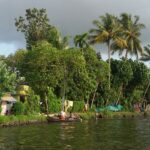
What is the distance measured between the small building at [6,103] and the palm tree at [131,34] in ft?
98.5

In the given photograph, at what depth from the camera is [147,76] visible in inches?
3538

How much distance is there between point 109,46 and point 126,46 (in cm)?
427

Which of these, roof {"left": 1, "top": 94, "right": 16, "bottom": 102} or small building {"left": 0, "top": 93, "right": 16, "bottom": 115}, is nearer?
small building {"left": 0, "top": 93, "right": 16, "bottom": 115}

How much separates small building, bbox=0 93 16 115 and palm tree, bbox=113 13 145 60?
30022 mm

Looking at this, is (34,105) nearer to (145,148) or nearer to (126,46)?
(126,46)

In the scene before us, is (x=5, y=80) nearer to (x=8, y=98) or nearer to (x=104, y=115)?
(x=8, y=98)

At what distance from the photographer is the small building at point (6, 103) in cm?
5828

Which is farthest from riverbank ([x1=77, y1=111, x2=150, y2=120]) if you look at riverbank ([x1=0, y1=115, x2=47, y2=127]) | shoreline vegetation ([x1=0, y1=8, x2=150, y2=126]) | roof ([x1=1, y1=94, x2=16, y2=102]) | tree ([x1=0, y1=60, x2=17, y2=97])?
tree ([x1=0, y1=60, x2=17, y2=97])

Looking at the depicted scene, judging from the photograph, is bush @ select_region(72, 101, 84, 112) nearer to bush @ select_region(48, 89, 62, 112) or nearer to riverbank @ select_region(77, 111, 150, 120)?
riverbank @ select_region(77, 111, 150, 120)

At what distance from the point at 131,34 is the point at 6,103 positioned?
34.5 metres

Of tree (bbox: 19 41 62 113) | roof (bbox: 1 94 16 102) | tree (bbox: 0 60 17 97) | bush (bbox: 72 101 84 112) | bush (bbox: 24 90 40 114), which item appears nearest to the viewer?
tree (bbox: 0 60 17 97)

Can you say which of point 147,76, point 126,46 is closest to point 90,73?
point 126,46

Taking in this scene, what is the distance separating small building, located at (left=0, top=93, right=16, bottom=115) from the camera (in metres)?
58.3

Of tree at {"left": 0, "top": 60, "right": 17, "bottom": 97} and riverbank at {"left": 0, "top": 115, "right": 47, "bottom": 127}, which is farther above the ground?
tree at {"left": 0, "top": 60, "right": 17, "bottom": 97}
